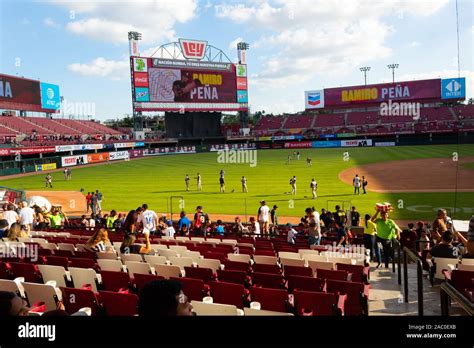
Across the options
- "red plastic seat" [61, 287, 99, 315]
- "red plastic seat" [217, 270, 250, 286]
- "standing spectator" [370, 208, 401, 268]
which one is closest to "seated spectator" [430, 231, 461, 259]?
"standing spectator" [370, 208, 401, 268]

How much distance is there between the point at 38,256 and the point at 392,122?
99217mm

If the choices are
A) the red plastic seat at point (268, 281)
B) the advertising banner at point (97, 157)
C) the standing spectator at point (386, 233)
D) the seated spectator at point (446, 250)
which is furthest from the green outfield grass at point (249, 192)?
the advertising banner at point (97, 157)

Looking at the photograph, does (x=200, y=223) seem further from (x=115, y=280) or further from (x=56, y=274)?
(x=115, y=280)

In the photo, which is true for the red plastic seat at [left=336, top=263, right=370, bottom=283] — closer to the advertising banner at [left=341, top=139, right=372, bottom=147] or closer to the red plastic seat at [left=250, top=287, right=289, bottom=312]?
the red plastic seat at [left=250, top=287, right=289, bottom=312]

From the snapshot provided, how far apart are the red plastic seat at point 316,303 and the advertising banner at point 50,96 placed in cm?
9095

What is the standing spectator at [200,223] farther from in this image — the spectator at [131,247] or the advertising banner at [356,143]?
the advertising banner at [356,143]

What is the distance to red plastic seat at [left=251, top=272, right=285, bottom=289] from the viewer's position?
23.0 ft

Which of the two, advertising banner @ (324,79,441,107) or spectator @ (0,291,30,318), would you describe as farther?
advertising banner @ (324,79,441,107)

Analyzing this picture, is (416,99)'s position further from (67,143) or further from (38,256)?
(38,256)

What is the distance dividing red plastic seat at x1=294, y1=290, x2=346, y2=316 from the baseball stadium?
3 cm

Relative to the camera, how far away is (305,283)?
684 cm

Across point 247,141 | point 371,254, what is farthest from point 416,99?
point 371,254

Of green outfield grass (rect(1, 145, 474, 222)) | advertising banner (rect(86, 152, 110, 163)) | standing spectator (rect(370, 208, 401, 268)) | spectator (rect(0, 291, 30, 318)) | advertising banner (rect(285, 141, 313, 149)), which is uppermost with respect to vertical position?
advertising banner (rect(285, 141, 313, 149))

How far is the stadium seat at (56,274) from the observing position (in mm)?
7145
